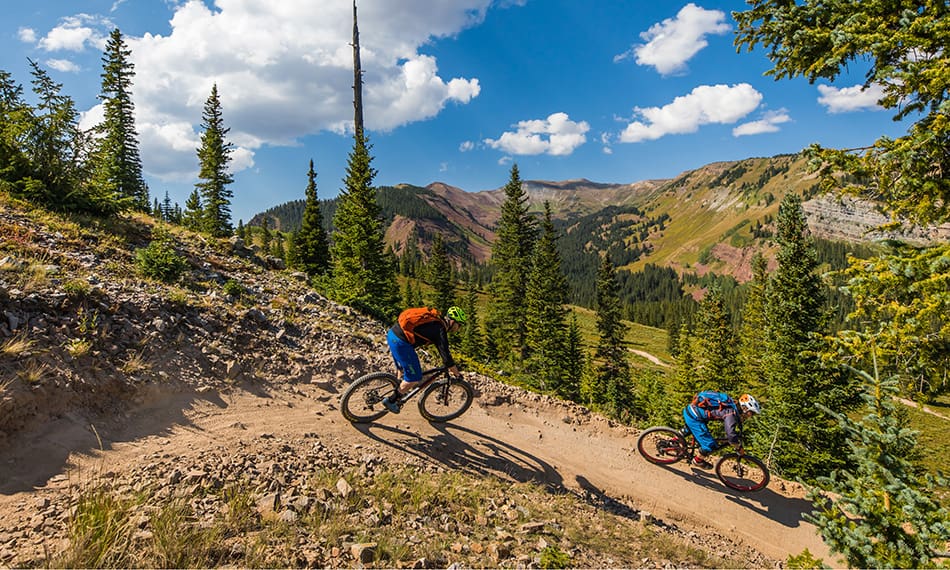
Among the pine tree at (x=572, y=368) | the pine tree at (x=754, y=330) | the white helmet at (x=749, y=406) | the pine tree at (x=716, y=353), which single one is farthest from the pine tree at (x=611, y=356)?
the white helmet at (x=749, y=406)

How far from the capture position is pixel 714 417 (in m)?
10.3

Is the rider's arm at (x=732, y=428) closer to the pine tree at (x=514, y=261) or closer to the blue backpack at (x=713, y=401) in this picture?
the blue backpack at (x=713, y=401)

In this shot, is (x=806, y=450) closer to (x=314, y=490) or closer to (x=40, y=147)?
(x=314, y=490)

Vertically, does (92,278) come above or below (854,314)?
above

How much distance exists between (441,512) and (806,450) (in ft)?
76.9

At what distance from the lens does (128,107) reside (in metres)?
36.0

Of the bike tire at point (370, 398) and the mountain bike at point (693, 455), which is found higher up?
the bike tire at point (370, 398)

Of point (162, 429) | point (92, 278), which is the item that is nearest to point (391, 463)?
point (162, 429)

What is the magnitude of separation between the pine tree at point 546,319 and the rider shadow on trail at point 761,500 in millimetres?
26120

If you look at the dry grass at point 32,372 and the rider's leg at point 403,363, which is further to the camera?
the rider's leg at point 403,363

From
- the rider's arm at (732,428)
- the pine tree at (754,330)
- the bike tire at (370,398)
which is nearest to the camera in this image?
the bike tire at (370,398)

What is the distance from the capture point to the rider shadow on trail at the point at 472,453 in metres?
8.74

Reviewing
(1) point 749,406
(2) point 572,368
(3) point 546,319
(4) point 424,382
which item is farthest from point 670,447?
(2) point 572,368

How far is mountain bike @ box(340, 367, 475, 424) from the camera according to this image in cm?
898
